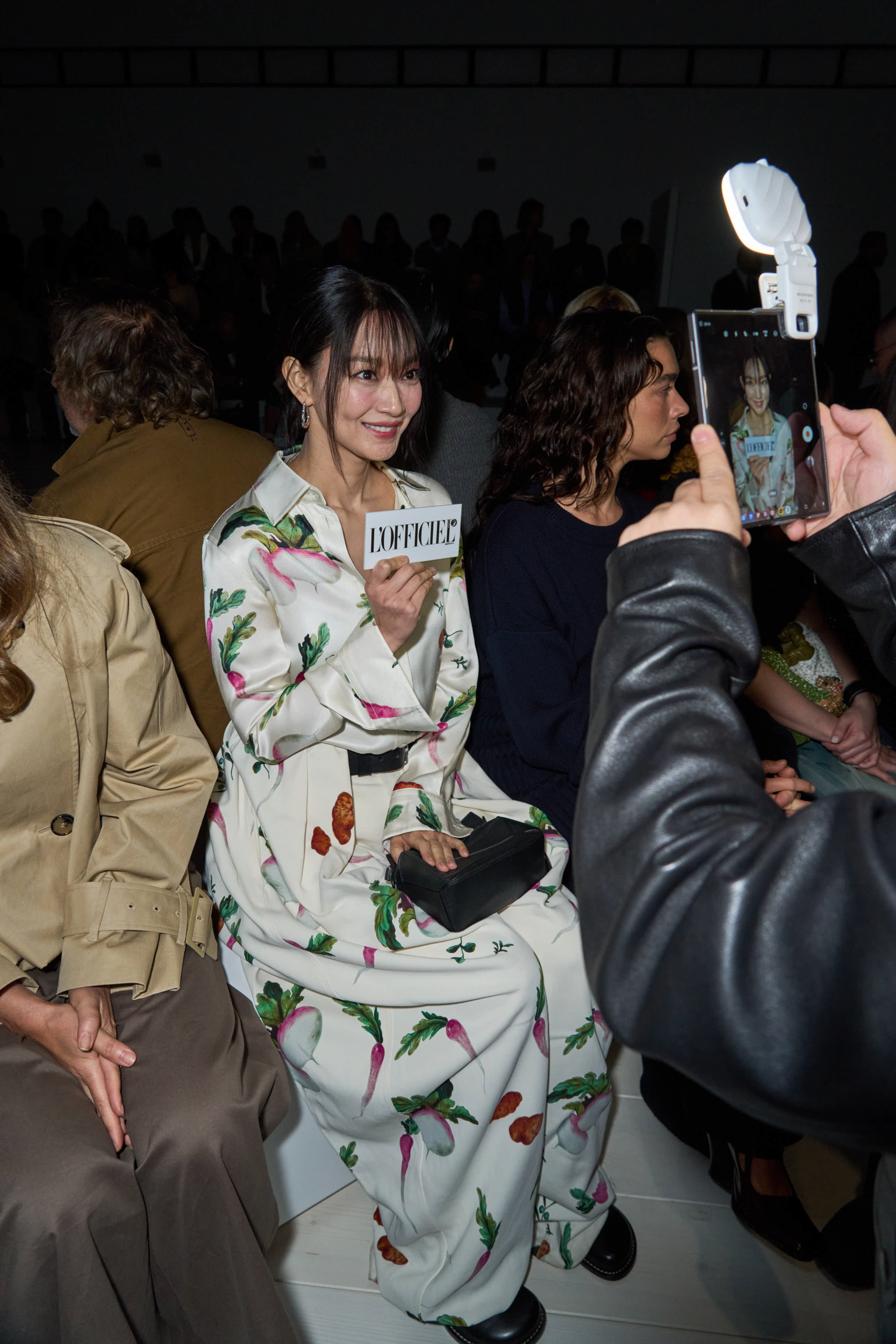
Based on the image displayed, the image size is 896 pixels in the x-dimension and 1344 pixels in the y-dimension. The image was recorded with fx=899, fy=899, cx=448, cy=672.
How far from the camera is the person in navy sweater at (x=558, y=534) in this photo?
175 cm

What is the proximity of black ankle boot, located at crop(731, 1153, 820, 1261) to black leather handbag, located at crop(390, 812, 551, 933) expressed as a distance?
0.64 m

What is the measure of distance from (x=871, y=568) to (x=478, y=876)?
0.84 metres

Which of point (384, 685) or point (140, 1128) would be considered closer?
point (140, 1128)

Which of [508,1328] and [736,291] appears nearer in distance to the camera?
[508,1328]

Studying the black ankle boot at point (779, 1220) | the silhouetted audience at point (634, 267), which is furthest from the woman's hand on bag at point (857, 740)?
the silhouetted audience at point (634, 267)

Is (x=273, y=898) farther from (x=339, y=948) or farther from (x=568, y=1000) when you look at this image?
(x=568, y=1000)

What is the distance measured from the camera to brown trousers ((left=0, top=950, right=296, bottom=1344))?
1056mm

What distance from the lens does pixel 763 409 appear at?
0.79 m

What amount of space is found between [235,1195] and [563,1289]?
659 mm

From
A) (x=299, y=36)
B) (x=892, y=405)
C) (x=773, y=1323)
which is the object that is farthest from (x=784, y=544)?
(x=299, y=36)

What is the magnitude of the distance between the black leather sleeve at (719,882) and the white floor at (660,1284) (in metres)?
1.20

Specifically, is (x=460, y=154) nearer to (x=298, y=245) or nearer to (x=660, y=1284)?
(x=298, y=245)

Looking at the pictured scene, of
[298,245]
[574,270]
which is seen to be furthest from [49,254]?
[574,270]

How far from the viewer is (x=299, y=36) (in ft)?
28.2
